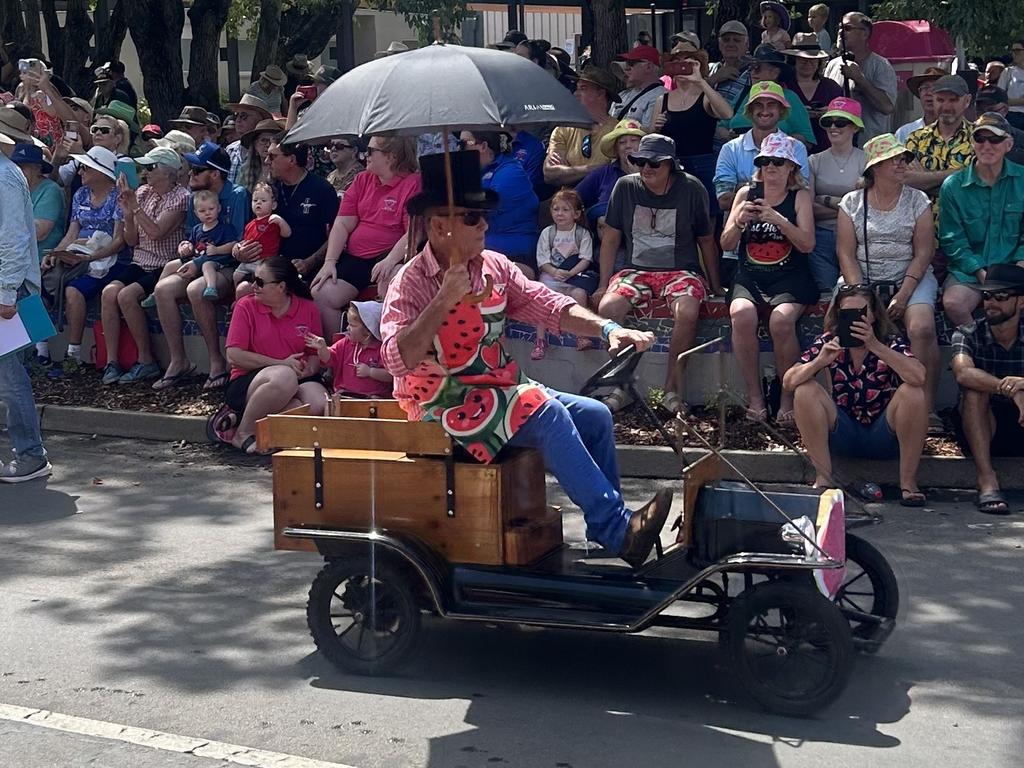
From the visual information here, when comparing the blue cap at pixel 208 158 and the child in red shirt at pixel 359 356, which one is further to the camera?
the blue cap at pixel 208 158

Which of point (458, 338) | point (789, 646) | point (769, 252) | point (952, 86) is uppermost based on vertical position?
point (952, 86)

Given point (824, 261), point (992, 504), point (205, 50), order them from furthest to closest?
point (205, 50) < point (824, 261) < point (992, 504)

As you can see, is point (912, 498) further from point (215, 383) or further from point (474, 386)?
point (215, 383)

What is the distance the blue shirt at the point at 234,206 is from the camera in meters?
11.3

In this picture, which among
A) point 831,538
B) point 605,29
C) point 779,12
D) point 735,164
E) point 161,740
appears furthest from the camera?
point 605,29

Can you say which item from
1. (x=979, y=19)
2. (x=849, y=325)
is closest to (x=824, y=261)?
(x=849, y=325)

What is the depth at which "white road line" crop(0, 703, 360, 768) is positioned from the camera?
5059mm

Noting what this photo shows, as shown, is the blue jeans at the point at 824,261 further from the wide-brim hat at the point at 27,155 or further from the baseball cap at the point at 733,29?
the wide-brim hat at the point at 27,155

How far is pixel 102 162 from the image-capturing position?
11969 mm

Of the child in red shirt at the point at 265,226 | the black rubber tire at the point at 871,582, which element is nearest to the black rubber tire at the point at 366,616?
the black rubber tire at the point at 871,582

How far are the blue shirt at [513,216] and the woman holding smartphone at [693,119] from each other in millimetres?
1171

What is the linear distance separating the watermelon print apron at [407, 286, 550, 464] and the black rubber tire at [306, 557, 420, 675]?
0.59m

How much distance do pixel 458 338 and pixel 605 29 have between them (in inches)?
395

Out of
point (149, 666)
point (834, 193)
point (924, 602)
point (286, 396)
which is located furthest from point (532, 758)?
point (834, 193)
